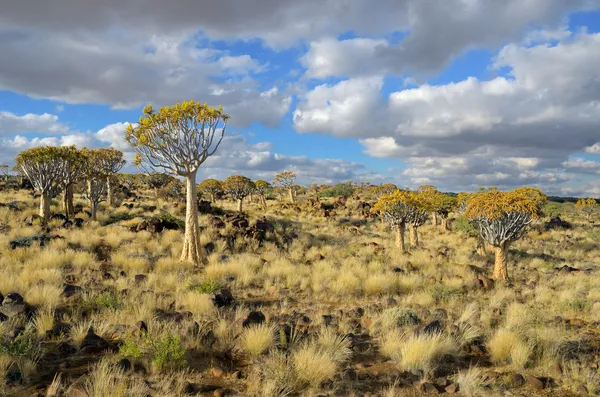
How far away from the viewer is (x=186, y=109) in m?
13.0

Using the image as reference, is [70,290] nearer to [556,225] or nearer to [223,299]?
[223,299]

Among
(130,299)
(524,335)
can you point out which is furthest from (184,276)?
(524,335)

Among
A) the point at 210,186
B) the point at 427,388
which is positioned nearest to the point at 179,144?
the point at 427,388

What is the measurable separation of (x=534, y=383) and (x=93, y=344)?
6683 millimetres

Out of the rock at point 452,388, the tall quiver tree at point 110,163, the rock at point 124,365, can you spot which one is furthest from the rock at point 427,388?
the tall quiver tree at point 110,163

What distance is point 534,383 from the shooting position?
209 inches

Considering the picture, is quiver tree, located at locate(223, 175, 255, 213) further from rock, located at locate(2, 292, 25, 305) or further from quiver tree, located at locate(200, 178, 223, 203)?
rock, located at locate(2, 292, 25, 305)

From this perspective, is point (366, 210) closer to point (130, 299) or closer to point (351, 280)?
point (351, 280)

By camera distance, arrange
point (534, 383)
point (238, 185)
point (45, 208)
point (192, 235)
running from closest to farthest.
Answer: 1. point (534, 383)
2. point (192, 235)
3. point (45, 208)
4. point (238, 185)

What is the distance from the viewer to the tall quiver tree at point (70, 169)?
2064cm

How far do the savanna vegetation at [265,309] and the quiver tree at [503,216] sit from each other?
54 millimetres

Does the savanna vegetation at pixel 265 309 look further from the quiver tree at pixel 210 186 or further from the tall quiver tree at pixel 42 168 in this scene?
the quiver tree at pixel 210 186

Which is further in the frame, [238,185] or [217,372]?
[238,185]

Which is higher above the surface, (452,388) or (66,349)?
(66,349)
